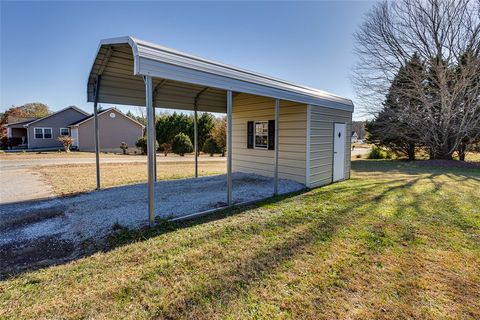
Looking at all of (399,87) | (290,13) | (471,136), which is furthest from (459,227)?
(471,136)

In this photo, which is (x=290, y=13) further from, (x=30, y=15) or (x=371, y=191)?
(x=30, y=15)

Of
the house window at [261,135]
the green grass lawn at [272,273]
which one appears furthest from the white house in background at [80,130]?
the green grass lawn at [272,273]

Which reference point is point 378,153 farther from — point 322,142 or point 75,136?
point 75,136

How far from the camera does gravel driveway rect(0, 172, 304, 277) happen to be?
304 cm

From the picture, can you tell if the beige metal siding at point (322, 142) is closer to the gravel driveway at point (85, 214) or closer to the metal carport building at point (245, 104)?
the metal carport building at point (245, 104)

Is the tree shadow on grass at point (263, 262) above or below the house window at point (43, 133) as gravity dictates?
below

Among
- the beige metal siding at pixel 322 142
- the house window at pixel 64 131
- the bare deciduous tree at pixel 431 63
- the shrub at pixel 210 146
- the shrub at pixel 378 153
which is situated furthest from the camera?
the house window at pixel 64 131

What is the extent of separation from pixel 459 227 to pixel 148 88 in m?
5.62

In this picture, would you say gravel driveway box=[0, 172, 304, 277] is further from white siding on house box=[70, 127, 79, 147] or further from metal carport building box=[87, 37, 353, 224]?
white siding on house box=[70, 127, 79, 147]

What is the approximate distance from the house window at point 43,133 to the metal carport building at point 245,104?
82.4 ft

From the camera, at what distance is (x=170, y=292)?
2230 mm

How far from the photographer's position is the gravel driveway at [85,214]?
3039mm

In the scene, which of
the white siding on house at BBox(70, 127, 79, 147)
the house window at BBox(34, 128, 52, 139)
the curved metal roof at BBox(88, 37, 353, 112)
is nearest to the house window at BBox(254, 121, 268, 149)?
the curved metal roof at BBox(88, 37, 353, 112)

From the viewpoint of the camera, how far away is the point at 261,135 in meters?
8.23
